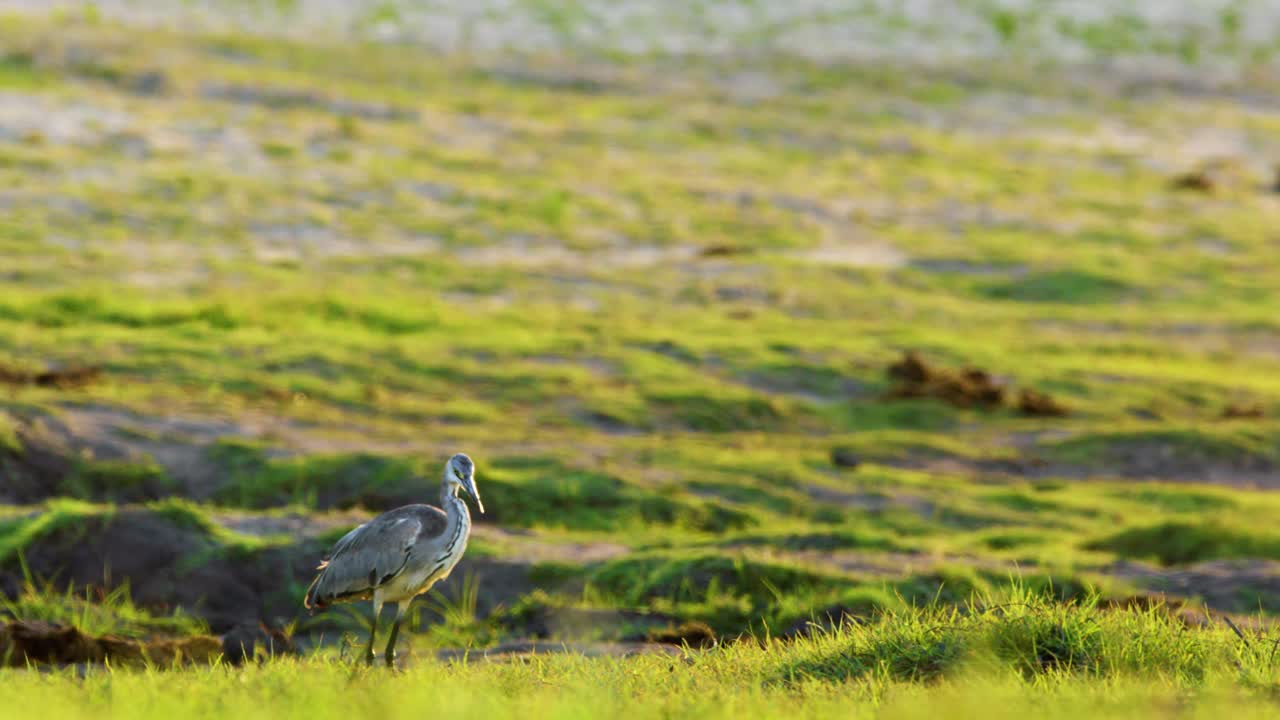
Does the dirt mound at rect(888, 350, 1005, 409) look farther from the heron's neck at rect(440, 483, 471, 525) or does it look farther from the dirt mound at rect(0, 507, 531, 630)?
the heron's neck at rect(440, 483, 471, 525)

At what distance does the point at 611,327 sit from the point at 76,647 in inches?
615

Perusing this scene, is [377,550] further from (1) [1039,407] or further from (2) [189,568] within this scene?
(1) [1039,407]

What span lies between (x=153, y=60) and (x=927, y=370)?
26613mm

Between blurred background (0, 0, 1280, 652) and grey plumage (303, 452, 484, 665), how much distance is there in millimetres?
1842

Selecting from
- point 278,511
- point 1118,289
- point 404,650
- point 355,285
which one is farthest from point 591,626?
point 1118,289

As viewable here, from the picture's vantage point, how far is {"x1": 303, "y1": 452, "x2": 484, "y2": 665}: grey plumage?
9.20m

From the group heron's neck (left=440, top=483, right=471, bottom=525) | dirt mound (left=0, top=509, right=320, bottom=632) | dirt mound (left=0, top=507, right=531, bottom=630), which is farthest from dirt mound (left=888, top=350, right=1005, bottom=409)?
heron's neck (left=440, top=483, right=471, bottom=525)

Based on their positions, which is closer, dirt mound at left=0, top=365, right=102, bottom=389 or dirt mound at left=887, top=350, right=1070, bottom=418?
dirt mound at left=0, top=365, right=102, bottom=389

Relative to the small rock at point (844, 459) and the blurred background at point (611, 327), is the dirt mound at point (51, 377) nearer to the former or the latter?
the blurred background at point (611, 327)

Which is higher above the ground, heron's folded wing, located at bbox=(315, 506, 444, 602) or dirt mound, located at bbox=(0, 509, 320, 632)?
heron's folded wing, located at bbox=(315, 506, 444, 602)

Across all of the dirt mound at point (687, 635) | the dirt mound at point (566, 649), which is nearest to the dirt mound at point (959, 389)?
the dirt mound at point (687, 635)

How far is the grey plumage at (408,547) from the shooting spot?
9.20m

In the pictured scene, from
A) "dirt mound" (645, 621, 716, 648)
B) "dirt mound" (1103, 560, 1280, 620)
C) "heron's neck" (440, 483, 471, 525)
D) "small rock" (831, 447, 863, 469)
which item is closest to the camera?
"heron's neck" (440, 483, 471, 525)

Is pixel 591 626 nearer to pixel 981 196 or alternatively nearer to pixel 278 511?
pixel 278 511
